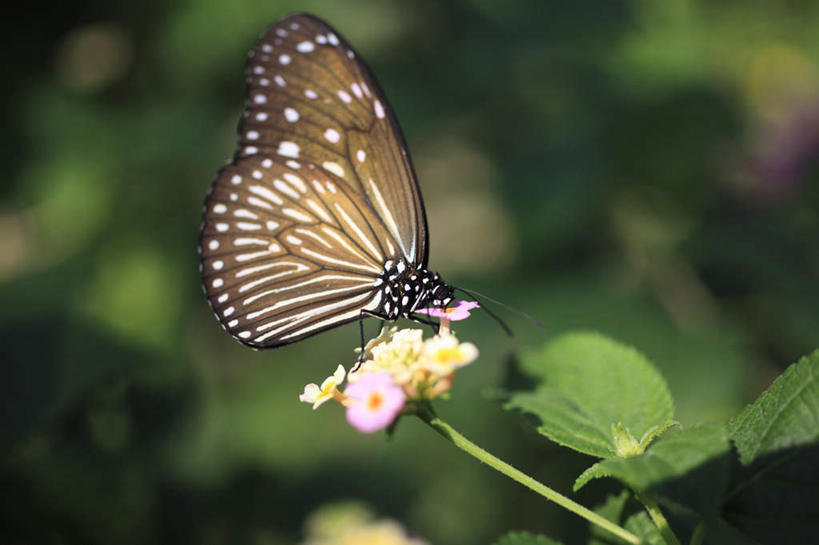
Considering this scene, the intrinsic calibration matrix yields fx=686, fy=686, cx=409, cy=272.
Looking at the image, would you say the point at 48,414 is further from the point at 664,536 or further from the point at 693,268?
the point at 693,268

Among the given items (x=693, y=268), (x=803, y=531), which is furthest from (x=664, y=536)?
(x=693, y=268)

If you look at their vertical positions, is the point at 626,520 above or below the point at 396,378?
below

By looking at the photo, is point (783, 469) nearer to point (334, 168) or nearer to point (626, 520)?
point (626, 520)

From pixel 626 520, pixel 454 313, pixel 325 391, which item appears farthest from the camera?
pixel 454 313

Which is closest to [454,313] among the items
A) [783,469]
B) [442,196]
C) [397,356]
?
[397,356]

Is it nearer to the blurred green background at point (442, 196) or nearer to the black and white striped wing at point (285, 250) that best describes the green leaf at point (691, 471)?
the black and white striped wing at point (285, 250)

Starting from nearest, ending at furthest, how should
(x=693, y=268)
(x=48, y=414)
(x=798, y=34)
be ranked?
(x=48, y=414) → (x=693, y=268) → (x=798, y=34)

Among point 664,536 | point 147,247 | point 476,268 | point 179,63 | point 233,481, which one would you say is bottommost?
point 233,481
